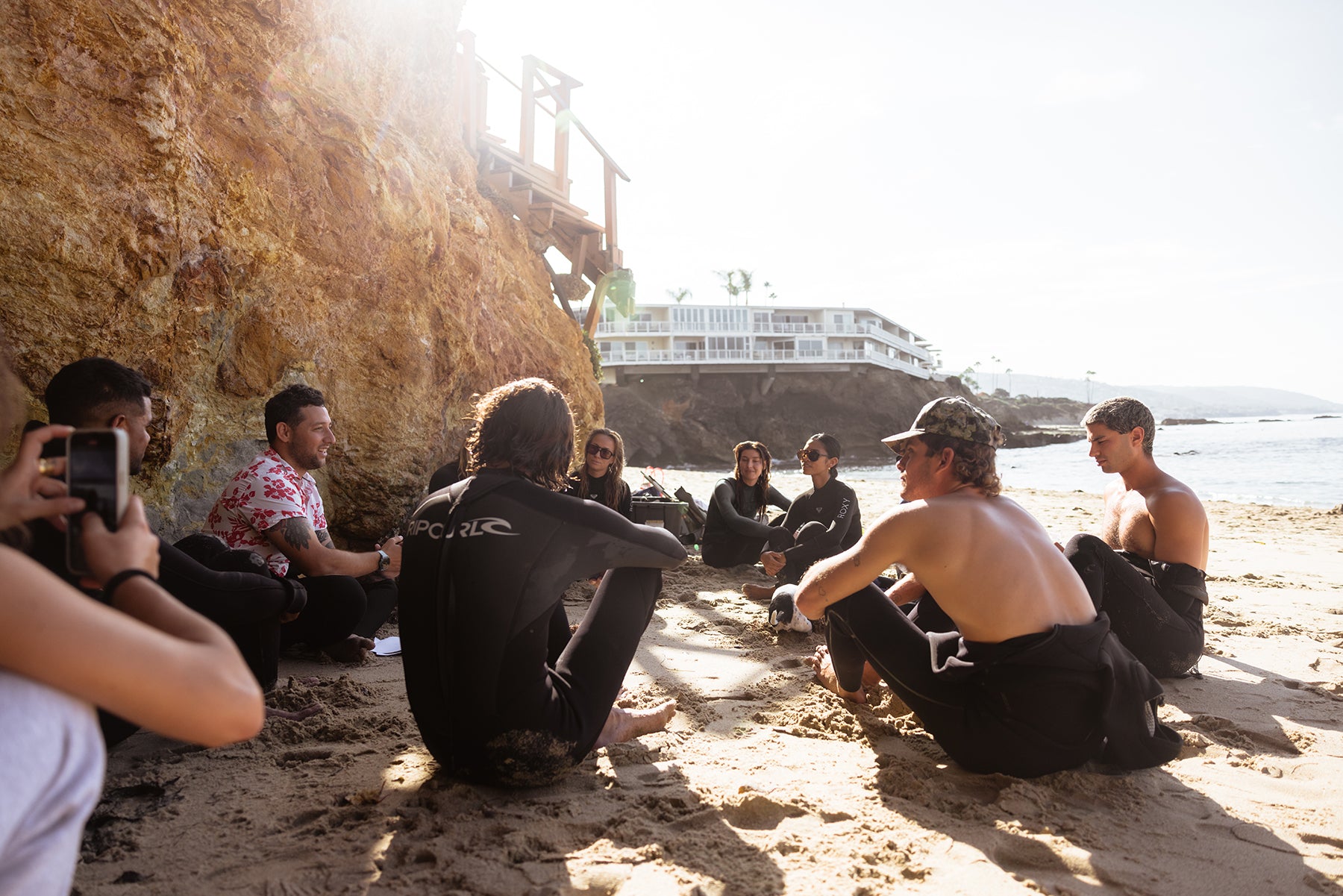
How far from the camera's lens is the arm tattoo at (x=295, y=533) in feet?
11.7

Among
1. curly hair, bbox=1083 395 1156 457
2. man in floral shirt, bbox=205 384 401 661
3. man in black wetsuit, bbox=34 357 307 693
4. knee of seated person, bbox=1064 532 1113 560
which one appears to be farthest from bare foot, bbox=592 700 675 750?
curly hair, bbox=1083 395 1156 457

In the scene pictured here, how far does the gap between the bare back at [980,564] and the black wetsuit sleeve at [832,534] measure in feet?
→ 9.63

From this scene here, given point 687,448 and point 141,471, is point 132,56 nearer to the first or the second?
point 141,471

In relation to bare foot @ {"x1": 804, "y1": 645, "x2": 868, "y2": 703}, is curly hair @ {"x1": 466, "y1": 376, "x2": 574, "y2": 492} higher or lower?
higher

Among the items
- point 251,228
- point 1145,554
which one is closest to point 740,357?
point 251,228

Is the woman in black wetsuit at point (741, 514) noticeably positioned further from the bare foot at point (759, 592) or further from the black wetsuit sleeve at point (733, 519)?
the bare foot at point (759, 592)

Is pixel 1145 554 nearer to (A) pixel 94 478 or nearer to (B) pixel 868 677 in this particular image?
(B) pixel 868 677

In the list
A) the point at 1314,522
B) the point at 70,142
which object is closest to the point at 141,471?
the point at 70,142

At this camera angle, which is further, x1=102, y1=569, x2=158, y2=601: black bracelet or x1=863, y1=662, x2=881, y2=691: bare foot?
x1=863, y1=662, x2=881, y2=691: bare foot

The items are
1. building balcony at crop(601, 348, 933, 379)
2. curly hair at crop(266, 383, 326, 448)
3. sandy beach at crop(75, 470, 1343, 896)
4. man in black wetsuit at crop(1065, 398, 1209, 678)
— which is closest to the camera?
sandy beach at crop(75, 470, 1343, 896)

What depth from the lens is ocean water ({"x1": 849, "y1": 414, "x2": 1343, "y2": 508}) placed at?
67.2ft

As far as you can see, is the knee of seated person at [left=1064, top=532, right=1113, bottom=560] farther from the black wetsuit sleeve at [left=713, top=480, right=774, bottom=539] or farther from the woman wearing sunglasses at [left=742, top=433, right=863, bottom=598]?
the black wetsuit sleeve at [left=713, top=480, right=774, bottom=539]

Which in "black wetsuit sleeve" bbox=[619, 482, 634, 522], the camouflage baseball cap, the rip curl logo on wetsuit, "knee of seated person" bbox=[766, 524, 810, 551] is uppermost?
the camouflage baseball cap

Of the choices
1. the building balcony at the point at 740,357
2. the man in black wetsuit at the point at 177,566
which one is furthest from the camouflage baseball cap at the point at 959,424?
the building balcony at the point at 740,357
